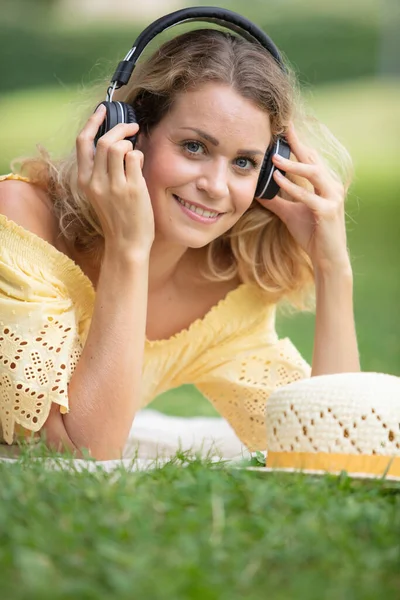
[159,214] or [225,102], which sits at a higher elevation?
[225,102]

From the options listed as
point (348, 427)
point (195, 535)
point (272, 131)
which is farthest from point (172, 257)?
point (195, 535)

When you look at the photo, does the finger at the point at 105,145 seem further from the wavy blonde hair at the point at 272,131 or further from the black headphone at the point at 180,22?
the wavy blonde hair at the point at 272,131

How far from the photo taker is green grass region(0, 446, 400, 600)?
0.92 metres

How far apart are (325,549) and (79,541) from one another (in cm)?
29

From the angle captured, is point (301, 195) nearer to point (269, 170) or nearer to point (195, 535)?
point (269, 170)

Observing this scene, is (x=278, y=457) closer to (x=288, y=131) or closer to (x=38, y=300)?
(x=38, y=300)

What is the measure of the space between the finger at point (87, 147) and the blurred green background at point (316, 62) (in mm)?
7114

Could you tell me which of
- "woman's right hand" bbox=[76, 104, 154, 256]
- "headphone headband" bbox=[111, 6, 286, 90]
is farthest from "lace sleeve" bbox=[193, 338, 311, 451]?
"headphone headband" bbox=[111, 6, 286, 90]

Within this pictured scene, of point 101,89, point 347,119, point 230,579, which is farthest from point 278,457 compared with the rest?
point 347,119

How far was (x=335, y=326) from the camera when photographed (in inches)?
91.7

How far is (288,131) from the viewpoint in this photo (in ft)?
7.43

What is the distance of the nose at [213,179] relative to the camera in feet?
6.64

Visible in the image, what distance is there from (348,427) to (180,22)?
1.07m

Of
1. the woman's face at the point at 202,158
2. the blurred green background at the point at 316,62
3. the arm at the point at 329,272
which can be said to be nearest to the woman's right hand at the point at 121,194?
the woman's face at the point at 202,158
